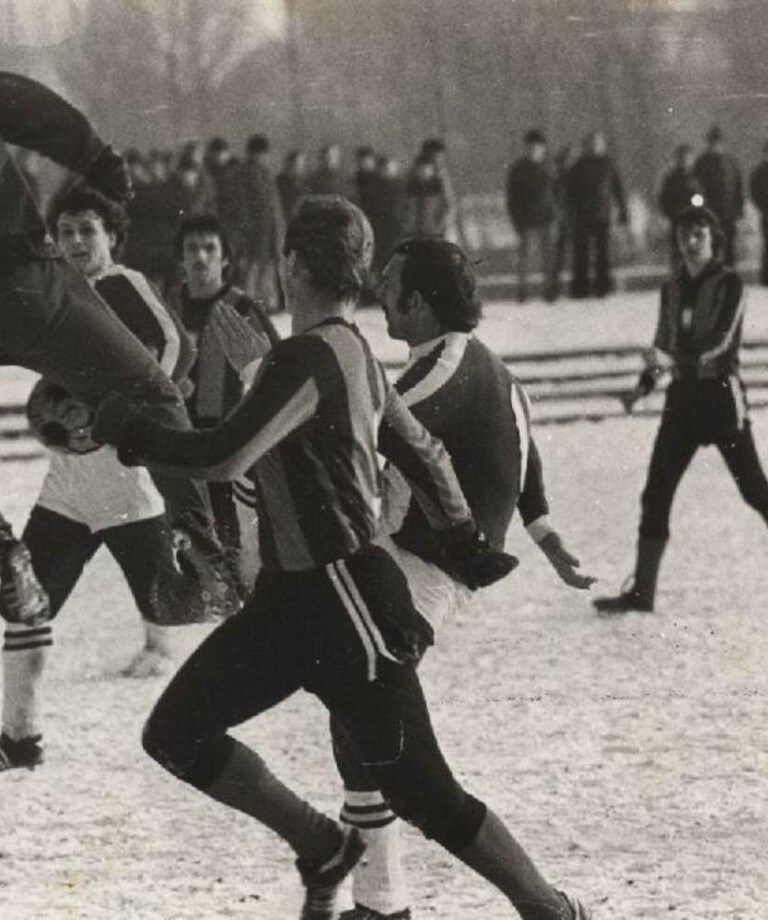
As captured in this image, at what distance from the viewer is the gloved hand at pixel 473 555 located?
480 centimetres

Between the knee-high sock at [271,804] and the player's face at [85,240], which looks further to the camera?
the player's face at [85,240]

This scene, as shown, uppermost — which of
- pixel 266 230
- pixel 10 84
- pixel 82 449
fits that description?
pixel 10 84

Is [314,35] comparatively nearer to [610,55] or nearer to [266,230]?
[610,55]

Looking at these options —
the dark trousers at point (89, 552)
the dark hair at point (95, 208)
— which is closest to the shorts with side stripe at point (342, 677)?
the dark trousers at point (89, 552)

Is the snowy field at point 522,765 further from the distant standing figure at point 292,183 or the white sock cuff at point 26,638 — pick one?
the distant standing figure at point 292,183

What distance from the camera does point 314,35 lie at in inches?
1280

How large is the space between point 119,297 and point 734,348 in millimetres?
3038

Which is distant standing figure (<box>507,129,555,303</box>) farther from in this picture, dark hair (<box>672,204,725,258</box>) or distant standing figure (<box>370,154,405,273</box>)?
dark hair (<box>672,204,725,258</box>)

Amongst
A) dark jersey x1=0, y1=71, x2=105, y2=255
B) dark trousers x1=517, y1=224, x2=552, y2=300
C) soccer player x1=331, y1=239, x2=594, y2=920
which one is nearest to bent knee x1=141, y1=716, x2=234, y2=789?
soccer player x1=331, y1=239, x2=594, y2=920

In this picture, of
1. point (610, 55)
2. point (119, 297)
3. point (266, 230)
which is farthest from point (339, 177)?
point (119, 297)

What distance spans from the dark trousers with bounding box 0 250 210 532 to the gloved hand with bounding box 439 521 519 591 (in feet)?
2.34

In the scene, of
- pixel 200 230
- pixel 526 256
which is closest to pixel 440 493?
pixel 200 230

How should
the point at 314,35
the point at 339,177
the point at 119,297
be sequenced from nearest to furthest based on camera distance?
the point at 119,297 < the point at 339,177 < the point at 314,35

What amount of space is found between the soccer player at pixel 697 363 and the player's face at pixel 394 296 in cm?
393
